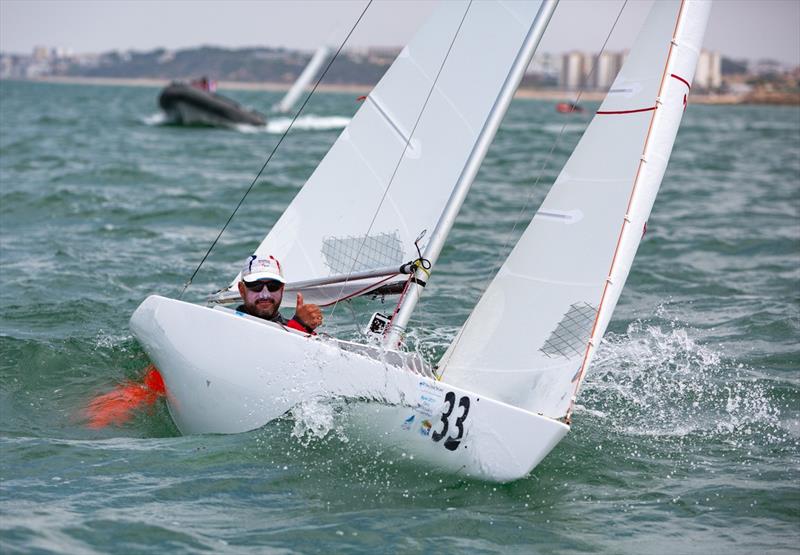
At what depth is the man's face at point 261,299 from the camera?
19.7ft

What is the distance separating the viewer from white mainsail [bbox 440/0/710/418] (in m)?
5.41

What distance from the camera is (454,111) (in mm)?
6516

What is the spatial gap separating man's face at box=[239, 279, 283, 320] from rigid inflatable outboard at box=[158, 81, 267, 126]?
30344 mm

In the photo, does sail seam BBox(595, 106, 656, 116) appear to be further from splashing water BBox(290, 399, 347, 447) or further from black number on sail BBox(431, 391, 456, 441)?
splashing water BBox(290, 399, 347, 447)

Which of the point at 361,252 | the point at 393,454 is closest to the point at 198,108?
the point at 361,252

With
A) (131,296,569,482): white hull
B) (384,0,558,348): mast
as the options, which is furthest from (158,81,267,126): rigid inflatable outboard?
(131,296,569,482): white hull

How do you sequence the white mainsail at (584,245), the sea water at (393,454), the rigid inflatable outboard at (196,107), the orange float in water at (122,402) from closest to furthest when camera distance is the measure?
the sea water at (393,454), the white mainsail at (584,245), the orange float in water at (122,402), the rigid inflatable outboard at (196,107)

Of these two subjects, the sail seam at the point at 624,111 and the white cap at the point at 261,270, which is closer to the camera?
the sail seam at the point at 624,111

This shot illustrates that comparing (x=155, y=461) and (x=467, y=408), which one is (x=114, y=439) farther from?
(x=467, y=408)

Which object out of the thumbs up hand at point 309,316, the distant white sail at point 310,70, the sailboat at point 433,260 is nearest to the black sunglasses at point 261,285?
the thumbs up hand at point 309,316

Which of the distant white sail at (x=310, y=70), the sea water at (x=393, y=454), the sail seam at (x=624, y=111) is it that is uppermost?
the distant white sail at (x=310, y=70)

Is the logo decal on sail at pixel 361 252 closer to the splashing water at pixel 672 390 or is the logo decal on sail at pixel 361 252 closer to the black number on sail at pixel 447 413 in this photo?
the black number on sail at pixel 447 413

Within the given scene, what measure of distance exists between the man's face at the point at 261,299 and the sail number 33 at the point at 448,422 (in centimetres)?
127

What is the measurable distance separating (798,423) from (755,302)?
3548 millimetres
